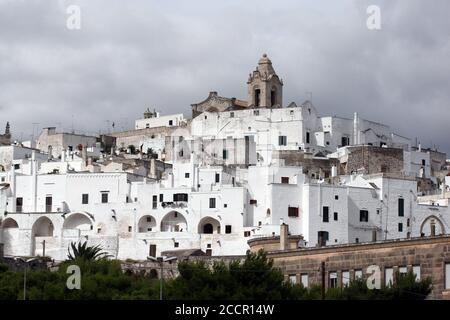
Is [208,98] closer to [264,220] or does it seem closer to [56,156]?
[56,156]

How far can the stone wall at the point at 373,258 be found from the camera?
56.9 meters

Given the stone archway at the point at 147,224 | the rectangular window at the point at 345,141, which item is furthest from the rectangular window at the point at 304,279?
the rectangular window at the point at 345,141

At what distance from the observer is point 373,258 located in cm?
5956

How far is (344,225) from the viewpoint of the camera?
8562 cm

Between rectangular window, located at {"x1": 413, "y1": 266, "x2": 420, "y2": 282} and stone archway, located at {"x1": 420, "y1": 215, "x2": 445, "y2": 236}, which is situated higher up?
stone archway, located at {"x1": 420, "y1": 215, "x2": 445, "y2": 236}

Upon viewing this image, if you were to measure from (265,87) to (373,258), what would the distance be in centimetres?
5014

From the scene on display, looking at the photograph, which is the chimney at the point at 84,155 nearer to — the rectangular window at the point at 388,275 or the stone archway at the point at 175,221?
the stone archway at the point at 175,221

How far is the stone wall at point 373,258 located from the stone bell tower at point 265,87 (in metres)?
45.0

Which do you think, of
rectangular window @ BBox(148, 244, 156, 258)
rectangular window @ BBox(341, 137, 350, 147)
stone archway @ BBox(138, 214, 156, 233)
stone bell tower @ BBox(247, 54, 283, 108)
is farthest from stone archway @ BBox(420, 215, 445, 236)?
stone bell tower @ BBox(247, 54, 283, 108)

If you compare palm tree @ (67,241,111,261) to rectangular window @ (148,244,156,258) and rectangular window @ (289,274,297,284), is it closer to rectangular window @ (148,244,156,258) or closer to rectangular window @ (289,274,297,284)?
rectangular window @ (148,244,156,258)

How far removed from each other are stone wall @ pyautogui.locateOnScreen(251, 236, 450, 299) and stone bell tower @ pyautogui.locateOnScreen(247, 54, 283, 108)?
4496 cm

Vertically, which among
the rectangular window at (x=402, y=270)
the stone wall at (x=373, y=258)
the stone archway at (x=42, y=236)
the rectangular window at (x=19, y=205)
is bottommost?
the rectangular window at (x=402, y=270)

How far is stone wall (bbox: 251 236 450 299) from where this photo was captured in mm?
56906
